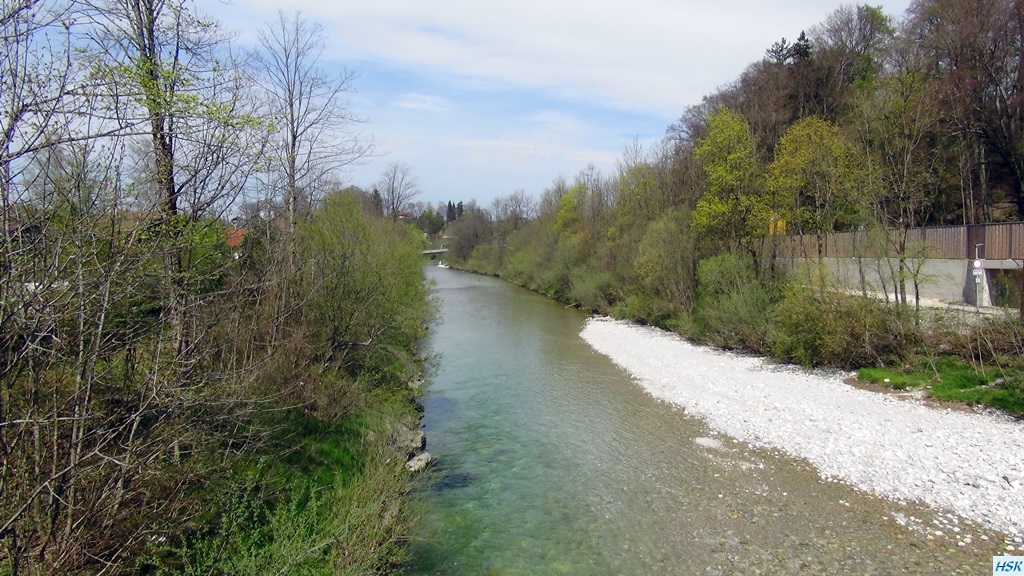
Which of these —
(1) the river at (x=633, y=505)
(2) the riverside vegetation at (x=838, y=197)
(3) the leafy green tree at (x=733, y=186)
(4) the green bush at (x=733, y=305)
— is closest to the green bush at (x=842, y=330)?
(2) the riverside vegetation at (x=838, y=197)

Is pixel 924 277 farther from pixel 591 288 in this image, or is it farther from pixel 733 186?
pixel 591 288

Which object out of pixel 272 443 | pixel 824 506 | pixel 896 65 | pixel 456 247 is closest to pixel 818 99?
pixel 896 65

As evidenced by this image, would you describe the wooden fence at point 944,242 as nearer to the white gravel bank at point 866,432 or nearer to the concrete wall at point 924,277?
the concrete wall at point 924,277

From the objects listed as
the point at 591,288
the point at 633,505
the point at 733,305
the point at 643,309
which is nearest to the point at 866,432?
the point at 633,505

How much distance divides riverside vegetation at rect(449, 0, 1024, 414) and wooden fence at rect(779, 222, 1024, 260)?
6.8 inches

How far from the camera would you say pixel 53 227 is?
136 inches

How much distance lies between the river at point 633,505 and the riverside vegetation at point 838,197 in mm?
5882

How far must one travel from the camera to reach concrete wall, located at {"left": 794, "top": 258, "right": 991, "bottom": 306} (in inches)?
597

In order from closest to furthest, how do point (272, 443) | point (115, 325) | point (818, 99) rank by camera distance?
point (115, 325) < point (272, 443) < point (818, 99)

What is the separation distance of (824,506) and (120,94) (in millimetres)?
9794

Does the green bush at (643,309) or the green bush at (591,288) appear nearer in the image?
the green bush at (643,309)

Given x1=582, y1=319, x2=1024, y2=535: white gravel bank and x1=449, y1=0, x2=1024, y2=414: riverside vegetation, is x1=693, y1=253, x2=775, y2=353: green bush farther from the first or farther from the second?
x1=582, y1=319, x2=1024, y2=535: white gravel bank

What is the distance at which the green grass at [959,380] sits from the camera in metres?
10.8

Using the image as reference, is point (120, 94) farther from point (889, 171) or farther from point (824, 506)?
point (889, 171)
